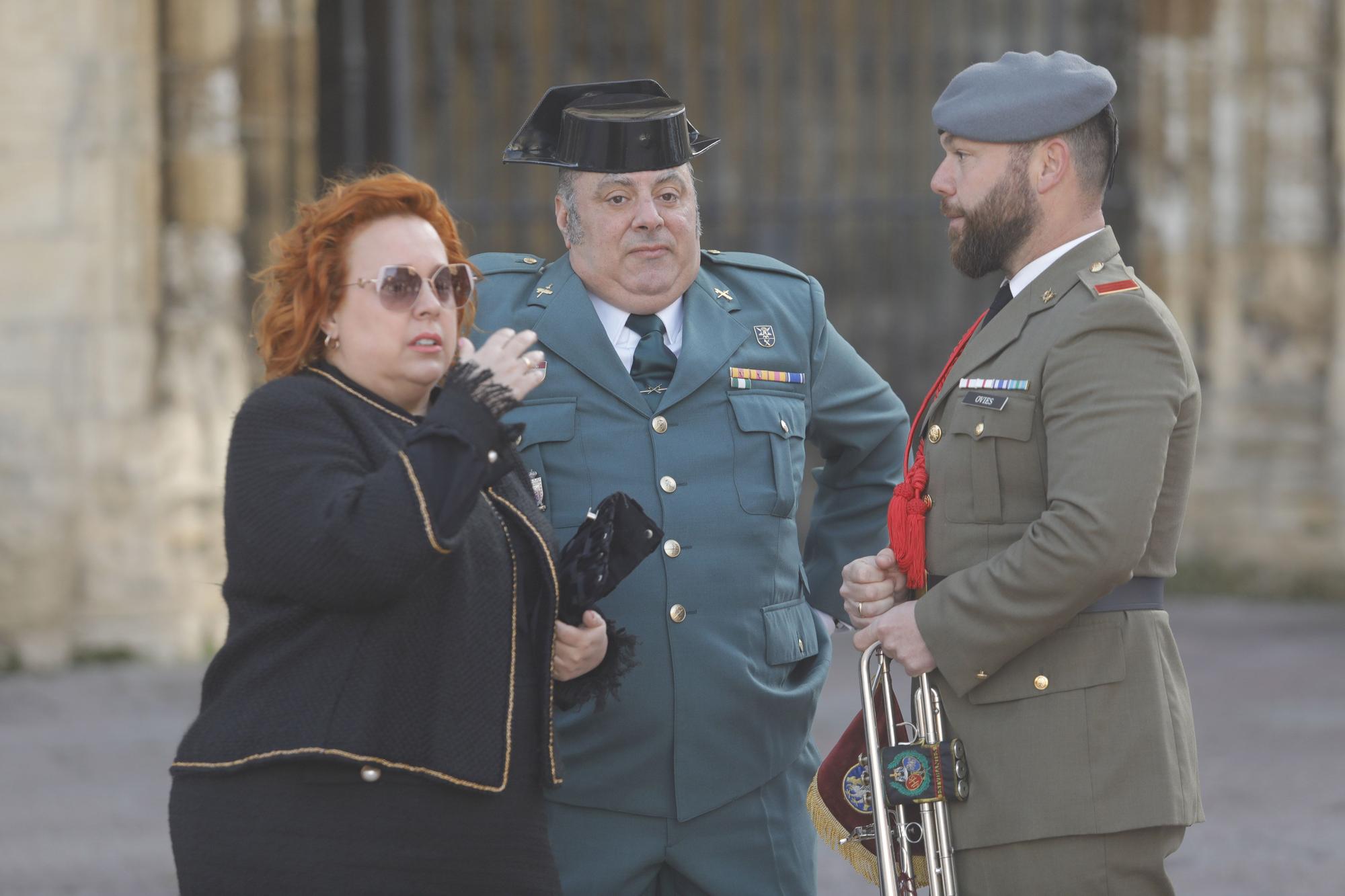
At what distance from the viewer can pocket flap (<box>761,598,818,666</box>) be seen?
3105mm

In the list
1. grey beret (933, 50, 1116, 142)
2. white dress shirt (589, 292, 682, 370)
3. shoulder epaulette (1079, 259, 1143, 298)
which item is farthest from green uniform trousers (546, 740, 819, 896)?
grey beret (933, 50, 1116, 142)

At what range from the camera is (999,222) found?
2.75 meters

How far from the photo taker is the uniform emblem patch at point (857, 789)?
9.43ft

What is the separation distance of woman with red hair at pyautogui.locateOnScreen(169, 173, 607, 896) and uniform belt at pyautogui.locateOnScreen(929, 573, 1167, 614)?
0.85 metres

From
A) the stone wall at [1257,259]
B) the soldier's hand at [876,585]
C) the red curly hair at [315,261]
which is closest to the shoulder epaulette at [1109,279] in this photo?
the soldier's hand at [876,585]

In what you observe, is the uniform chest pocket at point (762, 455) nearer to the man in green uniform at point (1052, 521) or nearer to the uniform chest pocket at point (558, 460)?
the uniform chest pocket at point (558, 460)

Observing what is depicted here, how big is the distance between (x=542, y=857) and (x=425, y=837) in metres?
0.22

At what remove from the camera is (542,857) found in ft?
8.43

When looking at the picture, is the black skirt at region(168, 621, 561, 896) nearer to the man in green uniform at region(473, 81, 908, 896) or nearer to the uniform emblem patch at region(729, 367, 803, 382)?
the man in green uniform at region(473, 81, 908, 896)

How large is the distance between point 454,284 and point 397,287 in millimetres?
117

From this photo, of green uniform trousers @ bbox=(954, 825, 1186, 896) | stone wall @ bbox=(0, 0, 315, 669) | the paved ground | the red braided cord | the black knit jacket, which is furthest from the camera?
stone wall @ bbox=(0, 0, 315, 669)

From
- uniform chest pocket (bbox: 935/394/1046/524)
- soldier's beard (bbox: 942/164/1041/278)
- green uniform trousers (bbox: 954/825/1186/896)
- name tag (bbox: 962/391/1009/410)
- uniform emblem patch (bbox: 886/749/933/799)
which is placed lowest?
green uniform trousers (bbox: 954/825/1186/896)

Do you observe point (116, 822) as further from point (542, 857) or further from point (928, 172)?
point (928, 172)

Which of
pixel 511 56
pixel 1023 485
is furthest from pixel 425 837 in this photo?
pixel 511 56
